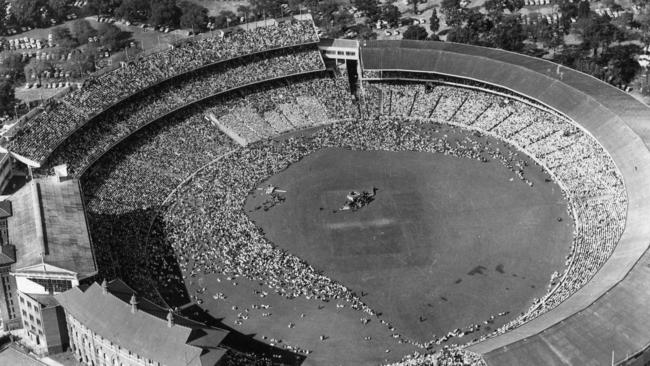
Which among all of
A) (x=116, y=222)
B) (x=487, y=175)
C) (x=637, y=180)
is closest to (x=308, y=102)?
(x=487, y=175)

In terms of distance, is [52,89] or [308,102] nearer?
[308,102]

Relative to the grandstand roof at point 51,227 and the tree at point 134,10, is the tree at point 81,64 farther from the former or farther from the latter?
the grandstand roof at point 51,227

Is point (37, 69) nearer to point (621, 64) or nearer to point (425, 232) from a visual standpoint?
point (425, 232)

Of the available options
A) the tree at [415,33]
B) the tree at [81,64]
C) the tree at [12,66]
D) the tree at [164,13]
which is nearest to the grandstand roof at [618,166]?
the tree at [415,33]

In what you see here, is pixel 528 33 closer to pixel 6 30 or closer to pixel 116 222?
pixel 116 222

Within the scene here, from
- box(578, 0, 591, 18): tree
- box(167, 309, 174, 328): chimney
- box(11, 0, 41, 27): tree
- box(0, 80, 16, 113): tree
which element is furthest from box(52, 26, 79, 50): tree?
box(167, 309, 174, 328): chimney
